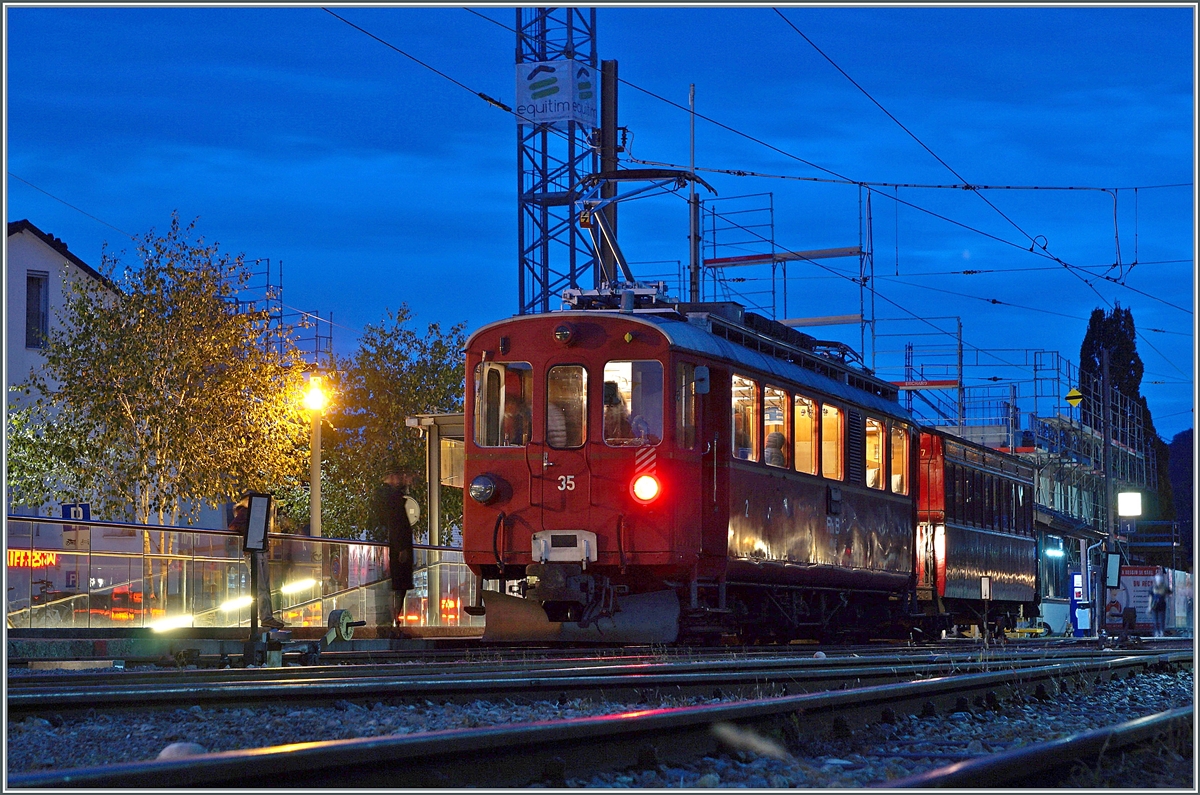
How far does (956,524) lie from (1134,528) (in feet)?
146

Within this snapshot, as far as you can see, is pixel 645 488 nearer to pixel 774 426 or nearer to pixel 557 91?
pixel 774 426

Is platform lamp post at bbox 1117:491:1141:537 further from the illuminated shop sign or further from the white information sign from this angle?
the illuminated shop sign

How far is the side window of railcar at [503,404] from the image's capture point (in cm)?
1452

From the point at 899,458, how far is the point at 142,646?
9.66 m

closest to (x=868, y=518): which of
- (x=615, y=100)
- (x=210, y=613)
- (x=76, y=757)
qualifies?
(x=210, y=613)

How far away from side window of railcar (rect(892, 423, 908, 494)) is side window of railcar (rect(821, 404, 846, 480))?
202 centimetres

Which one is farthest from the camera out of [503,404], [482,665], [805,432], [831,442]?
[831,442]

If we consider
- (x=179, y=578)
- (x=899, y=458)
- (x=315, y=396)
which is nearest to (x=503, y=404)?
(x=179, y=578)

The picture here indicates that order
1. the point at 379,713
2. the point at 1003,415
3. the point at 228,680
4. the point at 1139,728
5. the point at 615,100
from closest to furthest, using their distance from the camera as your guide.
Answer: the point at 1139,728 < the point at 379,713 < the point at 228,680 < the point at 615,100 < the point at 1003,415

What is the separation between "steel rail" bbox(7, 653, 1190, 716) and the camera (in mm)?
6926

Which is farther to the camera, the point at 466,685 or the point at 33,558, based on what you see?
the point at 33,558

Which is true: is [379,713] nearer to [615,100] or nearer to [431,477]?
[431,477]

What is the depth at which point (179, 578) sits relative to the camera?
51.9 ft

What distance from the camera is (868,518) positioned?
17734 mm
